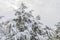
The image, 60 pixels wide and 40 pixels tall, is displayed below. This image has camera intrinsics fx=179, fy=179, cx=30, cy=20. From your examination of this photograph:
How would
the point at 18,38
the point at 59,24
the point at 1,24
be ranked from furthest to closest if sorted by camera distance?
the point at 59,24 → the point at 1,24 → the point at 18,38

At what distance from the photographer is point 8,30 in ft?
27.4

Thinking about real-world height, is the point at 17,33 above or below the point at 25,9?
below

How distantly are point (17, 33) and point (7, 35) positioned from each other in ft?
1.82

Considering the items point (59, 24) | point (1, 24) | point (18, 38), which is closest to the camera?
point (18, 38)

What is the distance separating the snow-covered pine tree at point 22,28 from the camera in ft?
26.7

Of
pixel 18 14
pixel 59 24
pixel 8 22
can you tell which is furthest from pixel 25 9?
pixel 59 24

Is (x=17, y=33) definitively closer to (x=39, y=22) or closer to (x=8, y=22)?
(x=8, y=22)

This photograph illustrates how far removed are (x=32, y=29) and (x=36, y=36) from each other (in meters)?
0.38

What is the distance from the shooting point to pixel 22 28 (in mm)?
8273

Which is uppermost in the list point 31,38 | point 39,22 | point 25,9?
→ point 25,9

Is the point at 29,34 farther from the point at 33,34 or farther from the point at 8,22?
the point at 8,22

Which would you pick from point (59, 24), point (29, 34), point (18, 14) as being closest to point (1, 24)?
point (18, 14)

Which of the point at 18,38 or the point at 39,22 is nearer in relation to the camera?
the point at 18,38

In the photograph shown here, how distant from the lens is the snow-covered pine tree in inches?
321
